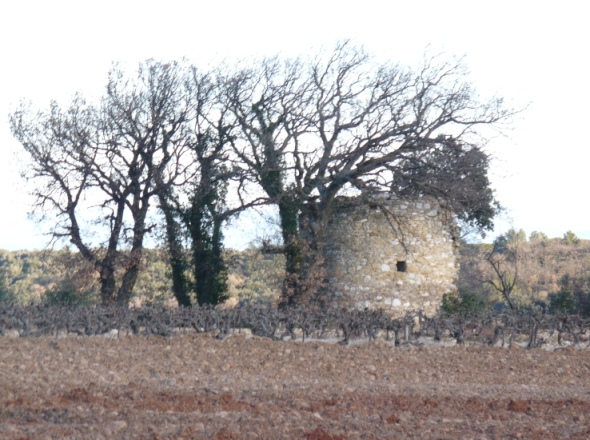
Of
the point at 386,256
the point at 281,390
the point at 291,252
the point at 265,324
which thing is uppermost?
the point at 291,252

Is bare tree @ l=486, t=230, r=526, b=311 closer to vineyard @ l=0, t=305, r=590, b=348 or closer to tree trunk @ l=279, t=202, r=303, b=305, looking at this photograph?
tree trunk @ l=279, t=202, r=303, b=305

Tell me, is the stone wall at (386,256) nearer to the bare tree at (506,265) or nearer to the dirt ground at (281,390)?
the bare tree at (506,265)

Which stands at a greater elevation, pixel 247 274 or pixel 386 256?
pixel 247 274

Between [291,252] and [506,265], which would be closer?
[291,252]

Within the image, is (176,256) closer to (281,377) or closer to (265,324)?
(265,324)

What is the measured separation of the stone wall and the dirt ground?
20.7ft

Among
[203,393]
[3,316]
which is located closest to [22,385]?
[203,393]

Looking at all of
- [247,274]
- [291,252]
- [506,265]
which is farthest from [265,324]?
[247,274]

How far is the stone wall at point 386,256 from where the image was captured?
67.1ft

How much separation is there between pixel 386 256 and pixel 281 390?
12014 mm

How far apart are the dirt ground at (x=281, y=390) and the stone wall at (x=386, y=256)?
20.7ft

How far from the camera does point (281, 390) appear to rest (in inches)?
349

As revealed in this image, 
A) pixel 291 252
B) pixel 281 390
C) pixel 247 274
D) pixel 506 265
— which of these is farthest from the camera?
pixel 247 274

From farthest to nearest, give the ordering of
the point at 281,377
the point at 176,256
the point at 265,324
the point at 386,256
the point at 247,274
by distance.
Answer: the point at 247,274 → the point at 176,256 → the point at 386,256 → the point at 265,324 → the point at 281,377
